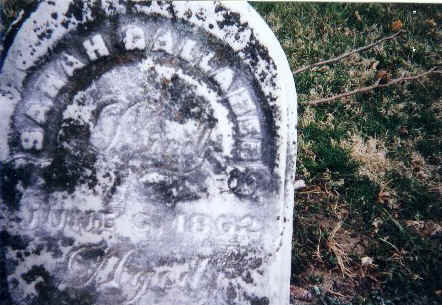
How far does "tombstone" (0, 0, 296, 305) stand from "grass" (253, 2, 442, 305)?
33.6 inches

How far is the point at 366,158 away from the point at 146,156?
5.70 feet

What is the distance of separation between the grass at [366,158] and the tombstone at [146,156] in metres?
0.85

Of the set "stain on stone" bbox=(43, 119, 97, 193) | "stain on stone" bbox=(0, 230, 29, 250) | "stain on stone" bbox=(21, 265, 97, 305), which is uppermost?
"stain on stone" bbox=(43, 119, 97, 193)

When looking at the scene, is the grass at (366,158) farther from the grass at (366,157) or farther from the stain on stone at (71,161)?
the stain on stone at (71,161)

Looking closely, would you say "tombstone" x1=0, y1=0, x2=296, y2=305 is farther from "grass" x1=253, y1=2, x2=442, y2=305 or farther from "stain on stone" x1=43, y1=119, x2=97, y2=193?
"grass" x1=253, y1=2, x2=442, y2=305

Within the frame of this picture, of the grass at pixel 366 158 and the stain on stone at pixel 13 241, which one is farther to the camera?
the grass at pixel 366 158

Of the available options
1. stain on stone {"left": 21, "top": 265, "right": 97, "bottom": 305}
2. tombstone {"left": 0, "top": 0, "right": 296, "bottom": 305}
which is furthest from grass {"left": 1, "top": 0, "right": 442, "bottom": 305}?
stain on stone {"left": 21, "top": 265, "right": 97, "bottom": 305}

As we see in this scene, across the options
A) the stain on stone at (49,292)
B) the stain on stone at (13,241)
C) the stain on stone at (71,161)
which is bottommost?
the stain on stone at (49,292)

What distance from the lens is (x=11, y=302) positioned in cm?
140

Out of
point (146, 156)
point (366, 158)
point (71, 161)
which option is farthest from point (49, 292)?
point (366, 158)

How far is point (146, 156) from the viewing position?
1.45 metres

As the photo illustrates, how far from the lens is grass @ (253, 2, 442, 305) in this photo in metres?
2.10

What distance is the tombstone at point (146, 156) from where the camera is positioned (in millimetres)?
1341

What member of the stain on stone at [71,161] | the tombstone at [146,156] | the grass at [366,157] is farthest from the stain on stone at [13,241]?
the grass at [366,157]
